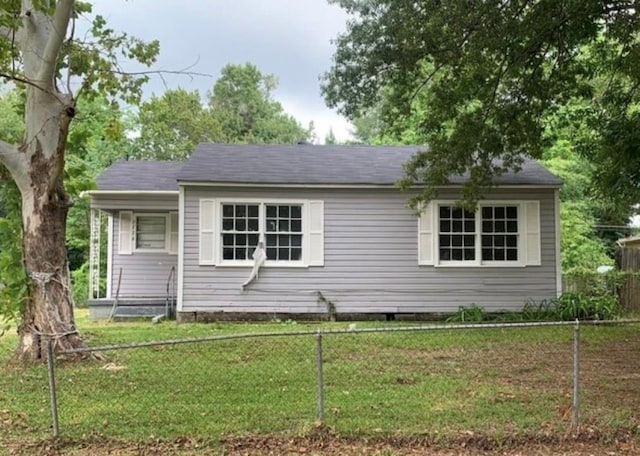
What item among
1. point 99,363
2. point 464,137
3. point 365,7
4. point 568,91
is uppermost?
point 365,7

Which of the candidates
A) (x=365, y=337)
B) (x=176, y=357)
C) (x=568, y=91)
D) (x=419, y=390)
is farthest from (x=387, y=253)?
(x=419, y=390)

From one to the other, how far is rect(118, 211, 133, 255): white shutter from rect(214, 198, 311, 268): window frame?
3.20 m

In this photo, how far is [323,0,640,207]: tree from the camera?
8539 millimetres

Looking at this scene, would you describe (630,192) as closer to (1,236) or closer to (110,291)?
(1,236)

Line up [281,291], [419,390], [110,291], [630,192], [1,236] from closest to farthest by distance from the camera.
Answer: [419,390]
[1,236]
[630,192]
[281,291]
[110,291]

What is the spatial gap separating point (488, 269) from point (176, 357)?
7.44 meters

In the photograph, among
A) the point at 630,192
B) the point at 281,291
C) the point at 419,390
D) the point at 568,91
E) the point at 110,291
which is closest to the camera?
the point at 419,390

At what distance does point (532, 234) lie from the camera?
41.1ft

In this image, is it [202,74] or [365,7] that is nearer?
[202,74]

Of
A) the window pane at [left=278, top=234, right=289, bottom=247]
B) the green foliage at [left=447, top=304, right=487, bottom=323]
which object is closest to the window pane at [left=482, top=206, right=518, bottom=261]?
the green foliage at [left=447, top=304, right=487, bottom=323]

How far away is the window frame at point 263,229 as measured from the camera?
12.3 metres

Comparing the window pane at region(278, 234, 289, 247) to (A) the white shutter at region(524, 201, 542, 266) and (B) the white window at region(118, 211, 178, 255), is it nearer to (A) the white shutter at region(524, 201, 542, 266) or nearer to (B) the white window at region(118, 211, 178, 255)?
(B) the white window at region(118, 211, 178, 255)

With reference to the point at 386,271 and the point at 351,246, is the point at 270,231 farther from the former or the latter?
the point at 386,271

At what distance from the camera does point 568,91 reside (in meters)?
10.2
